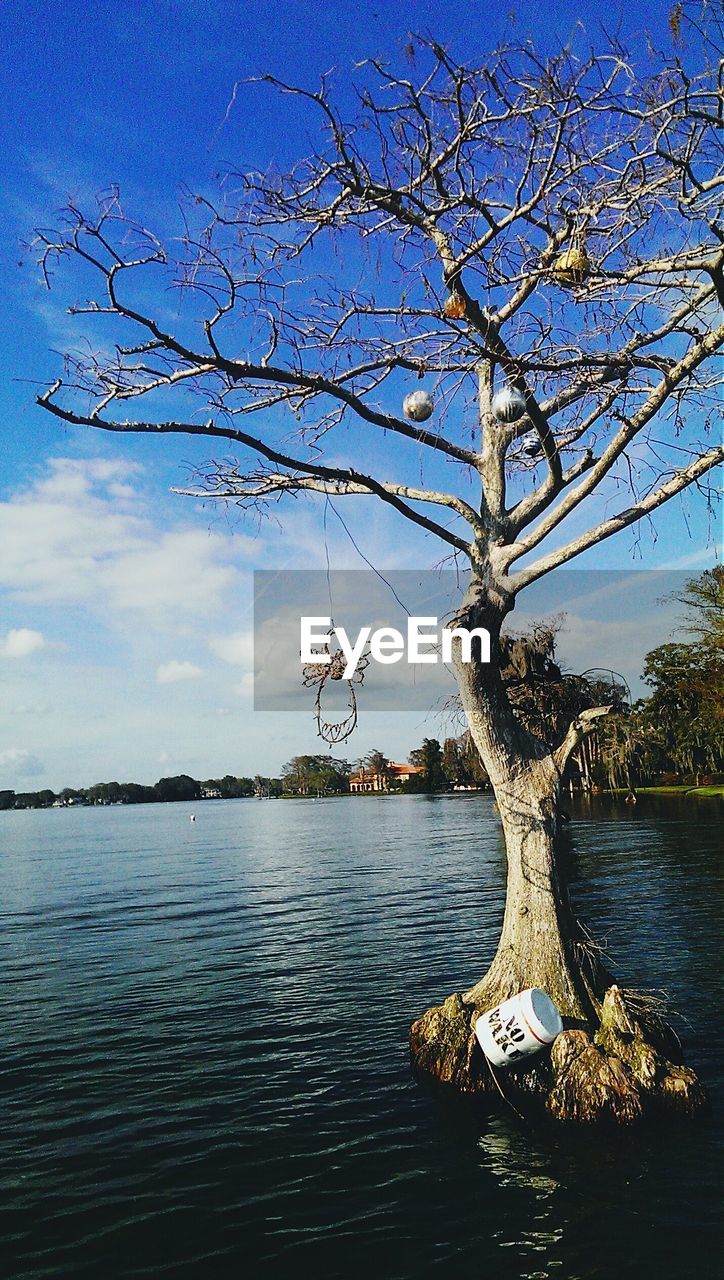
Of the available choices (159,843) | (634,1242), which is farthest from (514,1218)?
(159,843)

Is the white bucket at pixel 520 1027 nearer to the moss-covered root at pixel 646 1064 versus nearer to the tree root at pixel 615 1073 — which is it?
the tree root at pixel 615 1073

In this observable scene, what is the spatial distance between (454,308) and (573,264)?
1538 millimetres

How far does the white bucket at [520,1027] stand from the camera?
1009cm

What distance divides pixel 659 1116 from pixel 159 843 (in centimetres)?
7276

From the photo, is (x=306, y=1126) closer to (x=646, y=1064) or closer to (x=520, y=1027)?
(x=520, y=1027)

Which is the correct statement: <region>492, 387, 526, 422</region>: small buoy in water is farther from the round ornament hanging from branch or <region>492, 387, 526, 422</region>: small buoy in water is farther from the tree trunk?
the tree trunk

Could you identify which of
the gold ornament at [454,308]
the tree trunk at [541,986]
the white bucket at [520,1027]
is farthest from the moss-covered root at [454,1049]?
the gold ornament at [454,308]

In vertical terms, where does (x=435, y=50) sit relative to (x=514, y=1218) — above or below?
above

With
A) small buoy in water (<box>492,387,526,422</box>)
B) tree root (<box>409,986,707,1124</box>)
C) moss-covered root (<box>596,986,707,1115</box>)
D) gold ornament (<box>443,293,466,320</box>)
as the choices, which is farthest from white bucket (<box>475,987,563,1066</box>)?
gold ornament (<box>443,293,466,320</box>)

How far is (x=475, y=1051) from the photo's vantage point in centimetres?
1126

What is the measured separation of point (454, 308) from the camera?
9.34 metres

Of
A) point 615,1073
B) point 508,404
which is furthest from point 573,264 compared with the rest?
point 615,1073

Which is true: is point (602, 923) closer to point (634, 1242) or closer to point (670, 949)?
point (670, 949)

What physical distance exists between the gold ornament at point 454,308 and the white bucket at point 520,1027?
8.14 m
